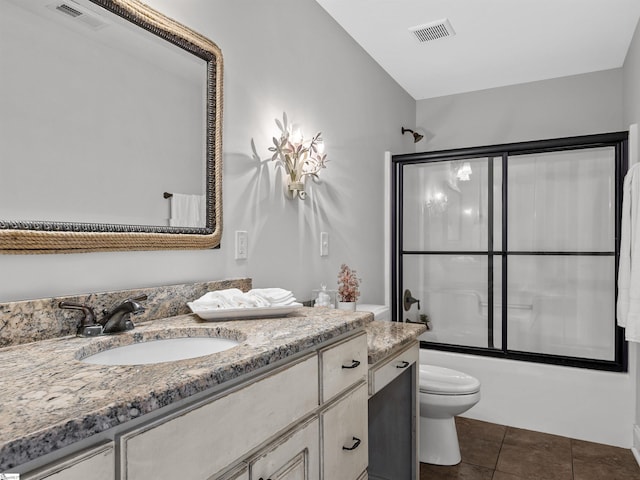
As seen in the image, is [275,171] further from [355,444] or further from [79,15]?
[355,444]

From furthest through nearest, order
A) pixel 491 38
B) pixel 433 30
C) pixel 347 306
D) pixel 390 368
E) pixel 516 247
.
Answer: pixel 516 247, pixel 491 38, pixel 433 30, pixel 347 306, pixel 390 368

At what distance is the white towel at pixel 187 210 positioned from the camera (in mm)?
1558

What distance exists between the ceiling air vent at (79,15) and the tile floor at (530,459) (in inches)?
94.2

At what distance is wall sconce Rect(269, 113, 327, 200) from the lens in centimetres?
211

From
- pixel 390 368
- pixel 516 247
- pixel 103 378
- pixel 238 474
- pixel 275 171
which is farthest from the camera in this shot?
pixel 516 247

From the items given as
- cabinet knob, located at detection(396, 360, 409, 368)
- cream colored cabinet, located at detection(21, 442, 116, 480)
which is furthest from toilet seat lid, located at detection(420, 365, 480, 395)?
cream colored cabinet, located at detection(21, 442, 116, 480)

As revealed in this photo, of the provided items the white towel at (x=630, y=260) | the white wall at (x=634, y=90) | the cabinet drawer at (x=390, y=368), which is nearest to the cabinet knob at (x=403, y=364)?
the cabinet drawer at (x=390, y=368)

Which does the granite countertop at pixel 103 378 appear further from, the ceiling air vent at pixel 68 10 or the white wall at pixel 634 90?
the white wall at pixel 634 90

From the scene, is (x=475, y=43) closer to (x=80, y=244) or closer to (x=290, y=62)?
(x=290, y=62)

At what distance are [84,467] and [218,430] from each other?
28 cm

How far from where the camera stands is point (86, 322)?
117cm

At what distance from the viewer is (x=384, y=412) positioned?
212 centimetres

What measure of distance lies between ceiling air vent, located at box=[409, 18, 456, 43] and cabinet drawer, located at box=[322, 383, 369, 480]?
2223mm

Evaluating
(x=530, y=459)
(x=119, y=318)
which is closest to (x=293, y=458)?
(x=119, y=318)
